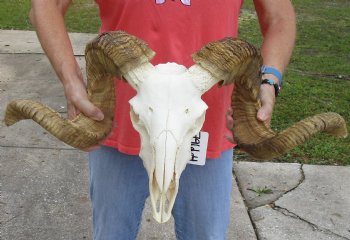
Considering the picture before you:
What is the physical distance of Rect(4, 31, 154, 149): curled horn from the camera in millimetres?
1783

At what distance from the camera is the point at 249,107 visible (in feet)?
6.63

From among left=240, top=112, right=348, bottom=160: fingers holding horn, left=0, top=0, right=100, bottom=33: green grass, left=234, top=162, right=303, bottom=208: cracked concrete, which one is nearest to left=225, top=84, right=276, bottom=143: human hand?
left=240, top=112, right=348, bottom=160: fingers holding horn

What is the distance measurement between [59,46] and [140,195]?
0.75 m

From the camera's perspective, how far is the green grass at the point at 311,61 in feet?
19.1

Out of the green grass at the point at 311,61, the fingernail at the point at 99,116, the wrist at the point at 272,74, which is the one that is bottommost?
the green grass at the point at 311,61

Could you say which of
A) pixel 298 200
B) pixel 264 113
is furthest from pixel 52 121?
pixel 298 200

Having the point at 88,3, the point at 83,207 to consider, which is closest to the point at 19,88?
the point at 83,207

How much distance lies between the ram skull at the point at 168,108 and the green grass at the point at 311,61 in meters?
3.52

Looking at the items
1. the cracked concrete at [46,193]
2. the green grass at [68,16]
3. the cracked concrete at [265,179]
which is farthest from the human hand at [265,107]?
the green grass at [68,16]

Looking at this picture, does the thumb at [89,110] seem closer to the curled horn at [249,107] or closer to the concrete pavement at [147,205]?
the curled horn at [249,107]

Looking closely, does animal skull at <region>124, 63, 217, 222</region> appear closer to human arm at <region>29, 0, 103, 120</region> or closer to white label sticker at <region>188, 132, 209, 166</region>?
human arm at <region>29, 0, 103, 120</region>

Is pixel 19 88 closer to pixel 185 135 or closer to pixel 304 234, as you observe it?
pixel 304 234

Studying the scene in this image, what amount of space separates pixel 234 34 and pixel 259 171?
118 inches

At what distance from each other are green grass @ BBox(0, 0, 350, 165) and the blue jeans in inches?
115
